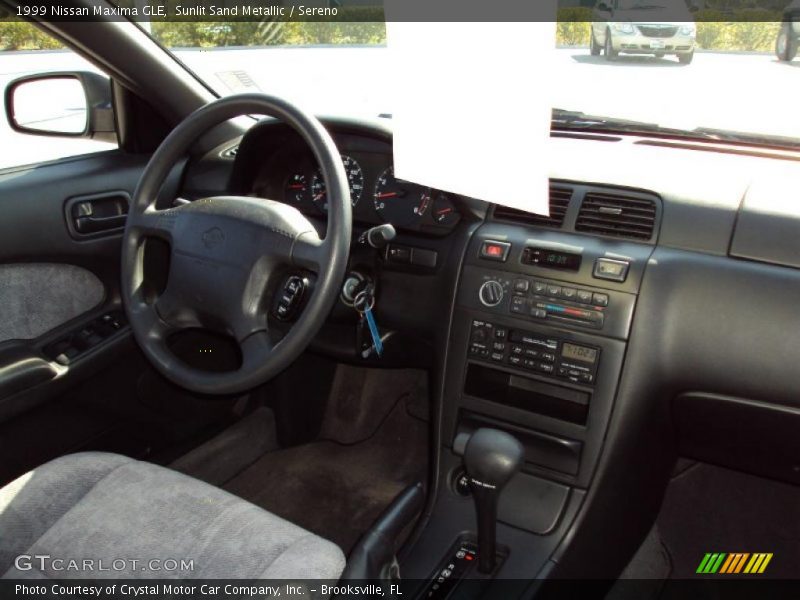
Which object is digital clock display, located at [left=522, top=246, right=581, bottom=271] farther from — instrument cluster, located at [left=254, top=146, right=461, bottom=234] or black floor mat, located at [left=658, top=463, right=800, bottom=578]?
black floor mat, located at [left=658, top=463, right=800, bottom=578]

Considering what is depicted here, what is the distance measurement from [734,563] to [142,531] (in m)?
1.66

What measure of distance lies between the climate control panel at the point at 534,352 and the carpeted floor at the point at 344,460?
864 millimetres

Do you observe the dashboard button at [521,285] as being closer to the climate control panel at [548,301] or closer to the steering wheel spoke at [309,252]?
the climate control panel at [548,301]

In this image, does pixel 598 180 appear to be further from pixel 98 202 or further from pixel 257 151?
pixel 98 202

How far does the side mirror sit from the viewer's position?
233cm

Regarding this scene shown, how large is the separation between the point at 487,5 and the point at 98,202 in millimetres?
1476

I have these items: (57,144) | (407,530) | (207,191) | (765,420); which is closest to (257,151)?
(207,191)

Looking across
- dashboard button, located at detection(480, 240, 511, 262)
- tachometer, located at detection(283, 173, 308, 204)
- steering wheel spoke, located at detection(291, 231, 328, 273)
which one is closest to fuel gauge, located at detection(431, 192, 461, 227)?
dashboard button, located at detection(480, 240, 511, 262)

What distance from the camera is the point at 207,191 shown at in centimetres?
235

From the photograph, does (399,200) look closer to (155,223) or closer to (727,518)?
(155,223)

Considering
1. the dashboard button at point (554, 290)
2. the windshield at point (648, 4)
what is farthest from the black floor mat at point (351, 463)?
the windshield at point (648, 4)

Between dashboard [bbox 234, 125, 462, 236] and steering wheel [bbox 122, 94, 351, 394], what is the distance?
40 cm

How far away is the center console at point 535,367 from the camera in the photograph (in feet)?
5.89

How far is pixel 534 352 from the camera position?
1874 millimetres
